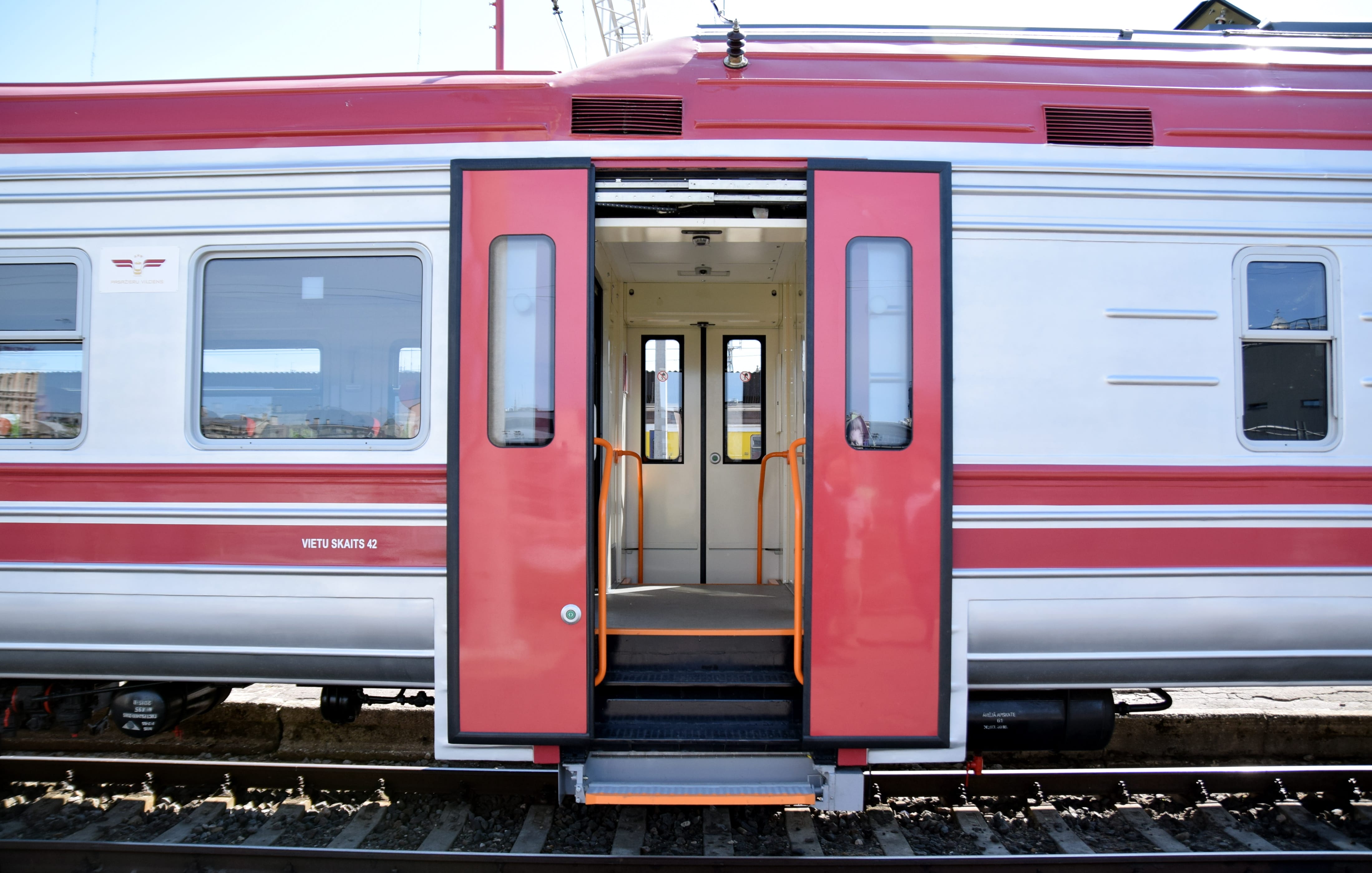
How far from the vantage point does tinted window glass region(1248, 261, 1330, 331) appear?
3.28 meters

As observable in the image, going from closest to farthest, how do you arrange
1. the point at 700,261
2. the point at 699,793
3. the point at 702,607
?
1. the point at 699,793
2. the point at 702,607
3. the point at 700,261

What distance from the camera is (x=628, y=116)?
331cm

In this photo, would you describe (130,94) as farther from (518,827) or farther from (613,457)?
(518,827)

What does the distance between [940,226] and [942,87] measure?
2.27 feet

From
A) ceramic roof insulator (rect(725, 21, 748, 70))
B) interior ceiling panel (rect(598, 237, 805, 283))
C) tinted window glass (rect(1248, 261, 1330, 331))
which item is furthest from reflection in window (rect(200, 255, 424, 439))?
tinted window glass (rect(1248, 261, 1330, 331))

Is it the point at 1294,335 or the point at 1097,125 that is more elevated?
the point at 1097,125

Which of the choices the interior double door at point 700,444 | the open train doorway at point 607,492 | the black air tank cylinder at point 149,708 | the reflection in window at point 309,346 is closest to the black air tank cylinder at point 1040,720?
the open train doorway at point 607,492

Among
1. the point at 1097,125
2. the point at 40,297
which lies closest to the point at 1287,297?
the point at 1097,125

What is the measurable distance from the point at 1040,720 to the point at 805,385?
6.51 ft

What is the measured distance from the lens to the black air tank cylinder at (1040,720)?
3.39m

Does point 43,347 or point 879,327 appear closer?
point 879,327

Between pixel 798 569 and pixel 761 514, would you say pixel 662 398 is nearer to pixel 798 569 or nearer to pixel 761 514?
pixel 761 514

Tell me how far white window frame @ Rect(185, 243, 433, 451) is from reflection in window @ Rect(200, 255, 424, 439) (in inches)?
0.8

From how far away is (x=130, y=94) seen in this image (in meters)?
3.35
